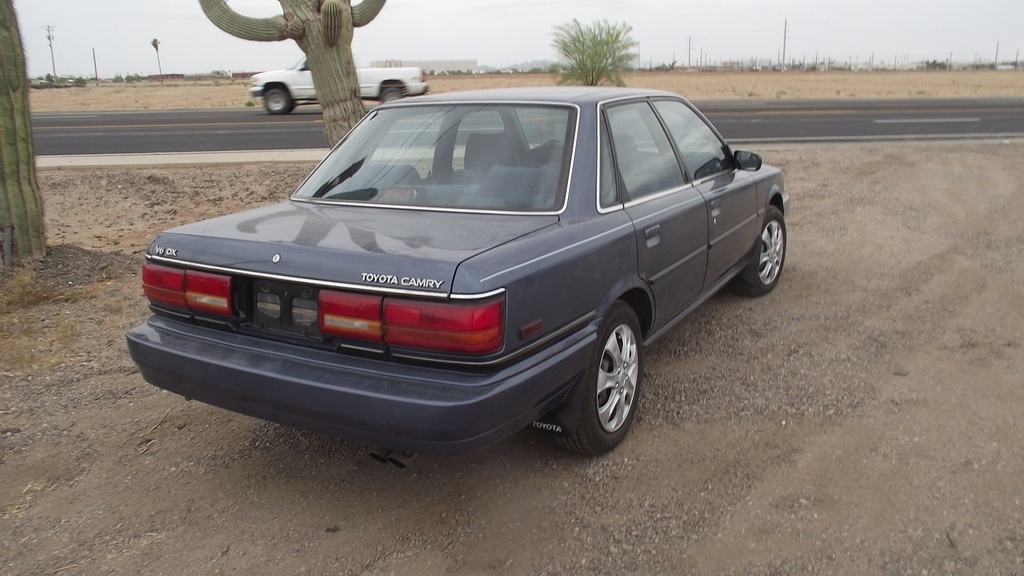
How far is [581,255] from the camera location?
315cm

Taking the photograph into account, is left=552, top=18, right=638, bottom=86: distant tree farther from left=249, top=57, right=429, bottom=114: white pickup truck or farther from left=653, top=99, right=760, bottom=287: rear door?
left=653, top=99, right=760, bottom=287: rear door

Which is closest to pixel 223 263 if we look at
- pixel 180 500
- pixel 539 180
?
pixel 180 500

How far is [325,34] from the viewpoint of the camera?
678cm

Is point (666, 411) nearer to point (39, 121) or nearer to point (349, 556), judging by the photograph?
point (349, 556)

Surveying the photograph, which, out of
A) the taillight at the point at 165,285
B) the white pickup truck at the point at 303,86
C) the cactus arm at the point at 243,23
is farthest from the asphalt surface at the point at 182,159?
the white pickup truck at the point at 303,86

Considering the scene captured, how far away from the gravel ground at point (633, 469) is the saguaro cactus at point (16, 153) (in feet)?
1.90

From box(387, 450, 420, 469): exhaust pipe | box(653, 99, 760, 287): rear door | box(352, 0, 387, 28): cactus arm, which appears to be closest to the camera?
box(387, 450, 420, 469): exhaust pipe

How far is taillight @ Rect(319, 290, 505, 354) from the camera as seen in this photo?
266 cm

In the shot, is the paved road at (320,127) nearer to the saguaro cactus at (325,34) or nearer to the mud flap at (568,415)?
the saguaro cactus at (325,34)

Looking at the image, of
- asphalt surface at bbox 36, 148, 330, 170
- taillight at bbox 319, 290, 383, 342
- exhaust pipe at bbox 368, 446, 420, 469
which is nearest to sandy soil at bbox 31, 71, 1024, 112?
Result: asphalt surface at bbox 36, 148, 330, 170

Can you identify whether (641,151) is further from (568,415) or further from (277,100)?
(277,100)

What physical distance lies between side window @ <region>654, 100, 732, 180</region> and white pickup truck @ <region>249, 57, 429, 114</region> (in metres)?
19.0

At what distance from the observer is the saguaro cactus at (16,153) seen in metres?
5.70

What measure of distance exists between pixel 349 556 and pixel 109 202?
7.81m
